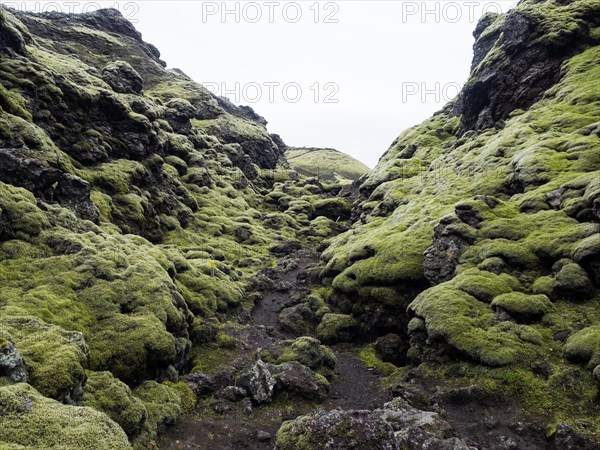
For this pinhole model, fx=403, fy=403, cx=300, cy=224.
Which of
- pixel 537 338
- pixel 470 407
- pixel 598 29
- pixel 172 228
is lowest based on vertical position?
pixel 470 407

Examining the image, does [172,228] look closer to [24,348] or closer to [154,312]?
[154,312]

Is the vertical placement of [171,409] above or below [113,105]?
below

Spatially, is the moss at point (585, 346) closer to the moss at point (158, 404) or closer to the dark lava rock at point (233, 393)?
the dark lava rock at point (233, 393)

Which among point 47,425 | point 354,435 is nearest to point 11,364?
point 47,425

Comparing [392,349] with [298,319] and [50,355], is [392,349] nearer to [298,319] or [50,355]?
[298,319]

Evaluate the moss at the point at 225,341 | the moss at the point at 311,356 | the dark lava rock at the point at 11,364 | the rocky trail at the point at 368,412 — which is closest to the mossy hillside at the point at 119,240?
the moss at the point at 225,341

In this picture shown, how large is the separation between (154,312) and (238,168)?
9423 centimetres

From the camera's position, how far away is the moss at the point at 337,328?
143ft

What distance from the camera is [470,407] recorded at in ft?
88.2

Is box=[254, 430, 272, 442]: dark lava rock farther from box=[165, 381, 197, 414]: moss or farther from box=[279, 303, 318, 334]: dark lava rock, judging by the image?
box=[279, 303, 318, 334]: dark lava rock

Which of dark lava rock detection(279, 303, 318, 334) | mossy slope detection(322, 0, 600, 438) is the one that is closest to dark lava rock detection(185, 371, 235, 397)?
dark lava rock detection(279, 303, 318, 334)

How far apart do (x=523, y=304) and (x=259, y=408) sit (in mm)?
22618

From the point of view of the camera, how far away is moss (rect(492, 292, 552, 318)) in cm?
3247

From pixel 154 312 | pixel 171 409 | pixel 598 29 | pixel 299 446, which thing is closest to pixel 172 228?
pixel 154 312
